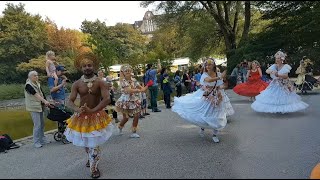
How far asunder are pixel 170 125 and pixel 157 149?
119 inches

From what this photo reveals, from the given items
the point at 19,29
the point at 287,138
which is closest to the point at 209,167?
the point at 287,138

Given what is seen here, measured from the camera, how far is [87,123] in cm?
593

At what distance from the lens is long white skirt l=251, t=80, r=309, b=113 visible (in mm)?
10758

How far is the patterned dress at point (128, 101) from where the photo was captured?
29.9 feet

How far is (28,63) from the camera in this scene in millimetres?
41062

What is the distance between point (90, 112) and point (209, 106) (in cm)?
334

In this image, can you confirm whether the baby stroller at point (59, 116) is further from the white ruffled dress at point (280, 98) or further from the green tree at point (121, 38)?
the green tree at point (121, 38)

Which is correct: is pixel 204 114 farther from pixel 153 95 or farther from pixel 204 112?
pixel 153 95

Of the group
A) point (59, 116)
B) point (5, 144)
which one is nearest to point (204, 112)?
point (59, 116)

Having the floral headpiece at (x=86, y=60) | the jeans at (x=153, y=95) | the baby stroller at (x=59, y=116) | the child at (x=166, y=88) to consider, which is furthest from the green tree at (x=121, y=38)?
the floral headpiece at (x=86, y=60)

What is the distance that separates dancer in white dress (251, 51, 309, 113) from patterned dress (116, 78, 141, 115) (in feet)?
Result: 12.6

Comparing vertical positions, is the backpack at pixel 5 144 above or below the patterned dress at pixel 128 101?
below

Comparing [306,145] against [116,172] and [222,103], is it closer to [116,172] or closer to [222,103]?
[222,103]

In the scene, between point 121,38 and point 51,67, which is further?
point 121,38
